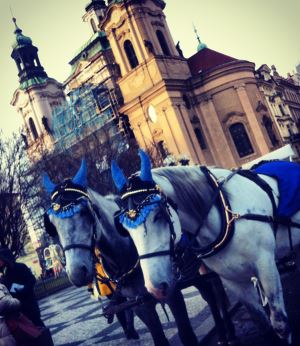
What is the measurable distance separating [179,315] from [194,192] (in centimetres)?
169

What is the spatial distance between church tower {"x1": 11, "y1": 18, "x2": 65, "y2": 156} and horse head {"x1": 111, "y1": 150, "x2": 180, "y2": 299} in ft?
157

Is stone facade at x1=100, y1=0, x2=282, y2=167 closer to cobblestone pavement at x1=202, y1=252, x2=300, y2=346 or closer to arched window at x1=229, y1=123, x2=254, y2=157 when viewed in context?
arched window at x1=229, y1=123, x2=254, y2=157

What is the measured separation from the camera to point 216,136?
36031 millimetres

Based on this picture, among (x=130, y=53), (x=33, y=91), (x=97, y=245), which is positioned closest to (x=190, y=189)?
(x=97, y=245)

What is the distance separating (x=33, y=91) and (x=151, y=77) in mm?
21574

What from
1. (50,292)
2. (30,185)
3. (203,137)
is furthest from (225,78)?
(50,292)

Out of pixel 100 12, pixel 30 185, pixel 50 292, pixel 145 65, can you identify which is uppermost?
pixel 100 12

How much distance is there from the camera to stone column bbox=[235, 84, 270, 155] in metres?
34.8

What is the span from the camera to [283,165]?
460 centimetres

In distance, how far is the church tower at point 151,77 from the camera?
3472cm

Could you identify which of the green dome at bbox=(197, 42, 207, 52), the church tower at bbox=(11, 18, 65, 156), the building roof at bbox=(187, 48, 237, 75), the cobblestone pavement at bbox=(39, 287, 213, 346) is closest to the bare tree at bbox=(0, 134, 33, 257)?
the cobblestone pavement at bbox=(39, 287, 213, 346)

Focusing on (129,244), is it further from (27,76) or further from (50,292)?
(27,76)

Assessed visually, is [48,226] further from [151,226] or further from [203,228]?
[203,228]

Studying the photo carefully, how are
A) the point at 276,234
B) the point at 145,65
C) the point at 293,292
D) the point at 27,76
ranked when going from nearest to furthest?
the point at 276,234, the point at 293,292, the point at 145,65, the point at 27,76
